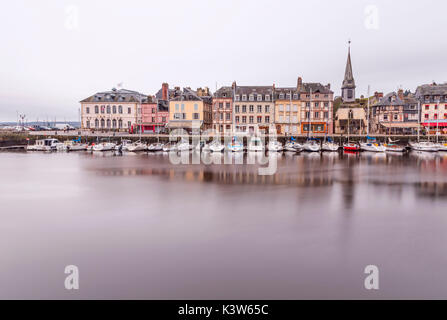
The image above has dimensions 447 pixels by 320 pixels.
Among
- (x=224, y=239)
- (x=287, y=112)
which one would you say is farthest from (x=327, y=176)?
(x=287, y=112)

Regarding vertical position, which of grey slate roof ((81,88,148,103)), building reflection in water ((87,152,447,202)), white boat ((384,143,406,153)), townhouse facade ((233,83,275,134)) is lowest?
building reflection in water ((87,152,447,202))

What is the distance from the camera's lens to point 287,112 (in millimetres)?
59688

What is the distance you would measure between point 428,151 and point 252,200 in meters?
43.2

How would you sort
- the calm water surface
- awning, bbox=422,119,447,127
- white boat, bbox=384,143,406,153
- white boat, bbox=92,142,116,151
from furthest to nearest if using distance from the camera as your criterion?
awning, bbox=422,119,447,127 < white boat, bbox=92,142,116,151 < white boat, bbox=384,143,406,153 < the calm water surface

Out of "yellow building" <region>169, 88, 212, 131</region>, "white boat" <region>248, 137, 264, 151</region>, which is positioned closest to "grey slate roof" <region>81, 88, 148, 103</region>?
"yellow building" <region>169, 88, 212, 131</region>

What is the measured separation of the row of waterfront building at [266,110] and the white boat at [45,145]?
9.17 metres

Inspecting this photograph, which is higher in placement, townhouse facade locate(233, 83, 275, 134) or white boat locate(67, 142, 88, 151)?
townhouse facade locate(233, 83, 275, 134)

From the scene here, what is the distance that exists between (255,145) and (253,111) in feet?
34.4

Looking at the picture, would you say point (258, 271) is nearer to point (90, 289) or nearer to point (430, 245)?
point (90, 289)

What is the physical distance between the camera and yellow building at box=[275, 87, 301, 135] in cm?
5953

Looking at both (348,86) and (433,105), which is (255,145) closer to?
(348,86)

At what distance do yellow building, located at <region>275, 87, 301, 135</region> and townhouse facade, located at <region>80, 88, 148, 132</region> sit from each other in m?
24.9

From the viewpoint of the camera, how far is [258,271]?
9.20 m

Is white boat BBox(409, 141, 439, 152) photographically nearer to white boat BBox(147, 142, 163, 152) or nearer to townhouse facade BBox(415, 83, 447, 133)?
townhouse facade BBox(415, 83, 447, 133)
